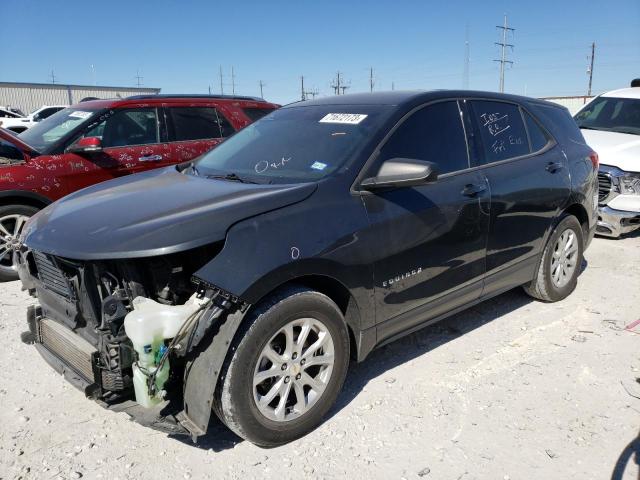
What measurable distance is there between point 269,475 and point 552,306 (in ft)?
10.5

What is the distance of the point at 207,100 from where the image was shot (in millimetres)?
6754

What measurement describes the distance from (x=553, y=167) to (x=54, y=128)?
5.31 meters

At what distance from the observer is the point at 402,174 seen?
9.61ft

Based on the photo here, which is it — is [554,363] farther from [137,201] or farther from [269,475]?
[137,201]

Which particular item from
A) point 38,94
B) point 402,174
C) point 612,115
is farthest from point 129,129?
point 38,94

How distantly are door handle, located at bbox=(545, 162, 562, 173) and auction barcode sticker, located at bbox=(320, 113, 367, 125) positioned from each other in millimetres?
1833

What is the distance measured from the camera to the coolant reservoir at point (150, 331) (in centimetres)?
238

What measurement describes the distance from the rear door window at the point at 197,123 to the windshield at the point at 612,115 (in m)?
5.49

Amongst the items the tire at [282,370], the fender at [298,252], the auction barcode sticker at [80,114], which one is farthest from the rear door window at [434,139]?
the auction barcode sticker at [80,114]

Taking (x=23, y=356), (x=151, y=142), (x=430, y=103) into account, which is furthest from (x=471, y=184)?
(x=151, y=142)

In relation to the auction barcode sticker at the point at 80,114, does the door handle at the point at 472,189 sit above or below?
below

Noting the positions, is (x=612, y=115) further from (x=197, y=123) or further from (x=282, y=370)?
(x=282, y=370)

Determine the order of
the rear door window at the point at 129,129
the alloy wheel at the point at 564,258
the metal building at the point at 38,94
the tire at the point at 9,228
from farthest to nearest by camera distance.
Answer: the metal building at the point at 38,94 < the rear door window at the point at 129,129 < the tire at the point at 9,228 < the alloy wheel at the point at 564,258

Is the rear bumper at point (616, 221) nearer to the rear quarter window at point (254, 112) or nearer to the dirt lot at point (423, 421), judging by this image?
the dirt lot at point (423, 421)
